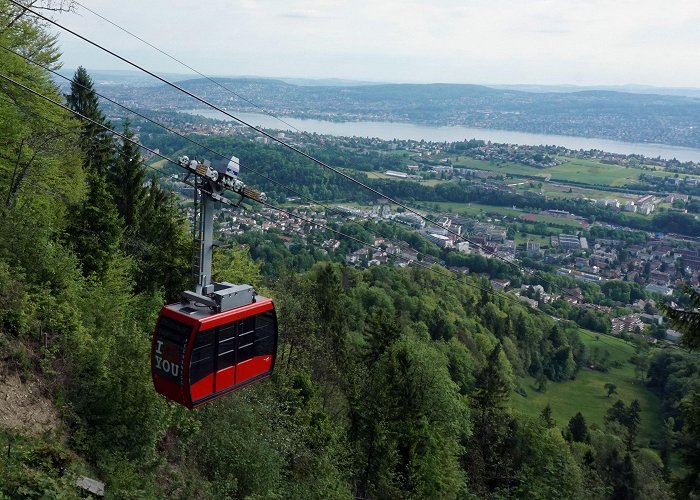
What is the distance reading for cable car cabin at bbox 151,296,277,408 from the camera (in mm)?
8727

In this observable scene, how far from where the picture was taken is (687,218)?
106438 millimetres

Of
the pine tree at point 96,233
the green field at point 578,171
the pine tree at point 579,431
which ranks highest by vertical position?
the pine tree at point 96,233

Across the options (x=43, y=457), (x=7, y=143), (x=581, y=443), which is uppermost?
(x=7, y=143)

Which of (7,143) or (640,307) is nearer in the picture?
(7,143)

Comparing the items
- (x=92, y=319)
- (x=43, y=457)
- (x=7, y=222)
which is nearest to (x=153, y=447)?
(x=43, y=457)

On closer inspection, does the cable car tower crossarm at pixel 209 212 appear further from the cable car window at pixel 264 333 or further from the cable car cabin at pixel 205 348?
the cable car window at pixel 264 333

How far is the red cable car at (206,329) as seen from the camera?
8.40 metres

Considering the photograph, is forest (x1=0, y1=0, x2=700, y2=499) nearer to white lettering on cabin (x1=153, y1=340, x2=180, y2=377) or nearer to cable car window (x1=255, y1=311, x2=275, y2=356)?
white lettering on cabin (x1=153, y1=340, x2=180, y2=377)

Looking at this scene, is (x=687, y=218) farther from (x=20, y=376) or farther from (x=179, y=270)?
(x=20, y=376)

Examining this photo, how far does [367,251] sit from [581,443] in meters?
49.8

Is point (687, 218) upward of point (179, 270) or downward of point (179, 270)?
downward

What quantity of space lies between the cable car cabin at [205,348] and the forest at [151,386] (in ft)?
4.89

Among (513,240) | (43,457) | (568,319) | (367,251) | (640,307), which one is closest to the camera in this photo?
(43,457)

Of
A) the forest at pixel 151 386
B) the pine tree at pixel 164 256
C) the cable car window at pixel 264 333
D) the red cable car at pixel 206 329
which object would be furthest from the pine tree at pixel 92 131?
the red cable car at pixel 206 329
